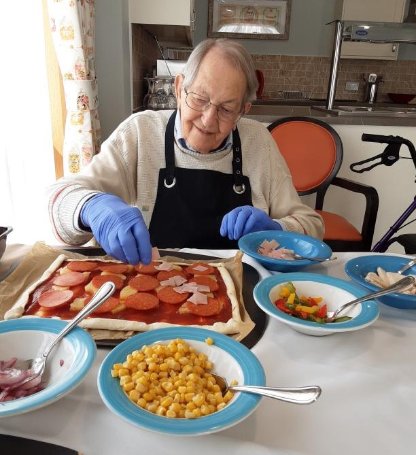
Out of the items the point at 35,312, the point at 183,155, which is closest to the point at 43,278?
the point at 35,312

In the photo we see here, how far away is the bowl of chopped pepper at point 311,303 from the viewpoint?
0.76 m

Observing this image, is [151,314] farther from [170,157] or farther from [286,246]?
[170,157]

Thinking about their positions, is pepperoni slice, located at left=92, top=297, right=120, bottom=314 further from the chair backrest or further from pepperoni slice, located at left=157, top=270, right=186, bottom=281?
the chair backrest

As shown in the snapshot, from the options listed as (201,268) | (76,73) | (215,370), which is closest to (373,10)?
(76,73)

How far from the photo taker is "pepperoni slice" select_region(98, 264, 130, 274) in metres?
1.02

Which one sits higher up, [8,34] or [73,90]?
[8,34]

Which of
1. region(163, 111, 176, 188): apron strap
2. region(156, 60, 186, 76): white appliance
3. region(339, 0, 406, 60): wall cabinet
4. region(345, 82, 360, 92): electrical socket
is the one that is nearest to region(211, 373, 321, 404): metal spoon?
region(163, 111, 176, 188): apron strap

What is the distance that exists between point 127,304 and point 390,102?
15.5 feet

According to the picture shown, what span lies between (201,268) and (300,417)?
0.51 metres

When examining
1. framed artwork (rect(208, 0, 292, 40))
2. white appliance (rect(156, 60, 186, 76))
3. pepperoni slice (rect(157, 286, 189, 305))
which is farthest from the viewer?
framed artwork (rect(208, 0, 292, 40))

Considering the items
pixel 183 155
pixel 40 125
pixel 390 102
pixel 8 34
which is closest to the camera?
pixel 183 155

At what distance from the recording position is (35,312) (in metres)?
0.85

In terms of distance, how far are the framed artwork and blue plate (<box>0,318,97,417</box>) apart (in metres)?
4.42

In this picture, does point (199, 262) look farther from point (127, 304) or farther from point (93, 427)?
point (93, 427)
